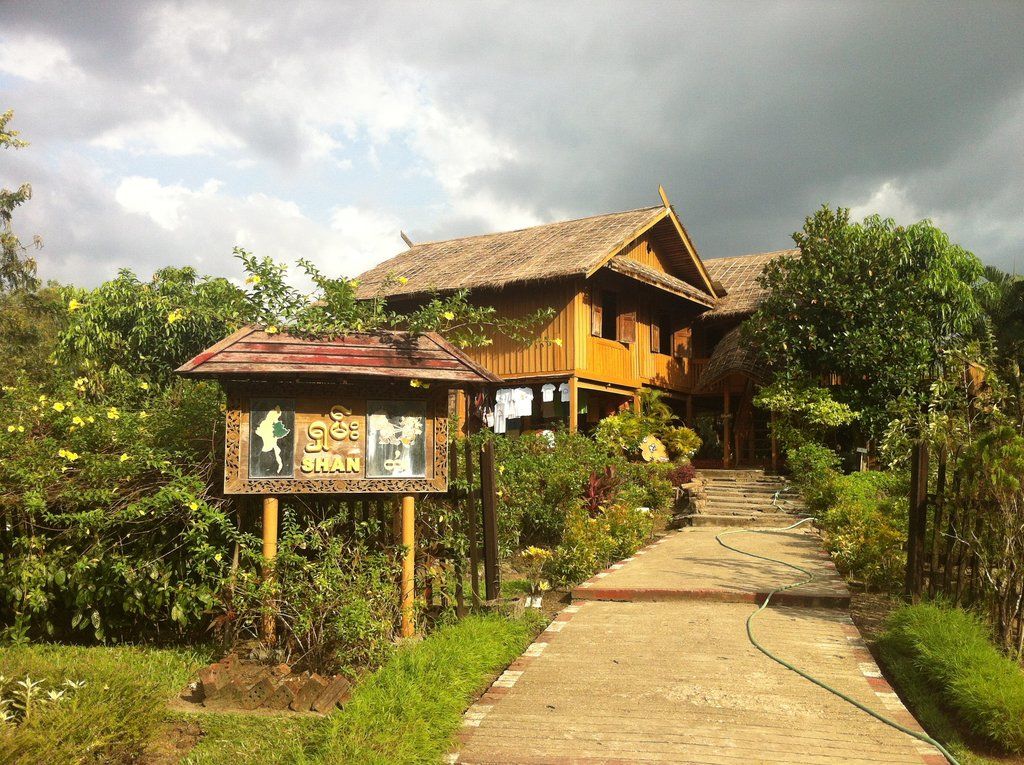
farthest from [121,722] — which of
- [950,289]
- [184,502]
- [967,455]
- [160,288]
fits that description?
[950,289]

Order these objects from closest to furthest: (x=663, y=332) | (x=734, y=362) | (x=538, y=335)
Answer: (x=538, y=335)
(x=734, y=362)
(x=663, y=332)

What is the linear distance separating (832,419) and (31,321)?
890 inches

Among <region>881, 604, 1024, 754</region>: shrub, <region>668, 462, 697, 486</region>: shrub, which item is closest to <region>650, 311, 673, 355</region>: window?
<region>668, 462, 697, 486</region>: shrub

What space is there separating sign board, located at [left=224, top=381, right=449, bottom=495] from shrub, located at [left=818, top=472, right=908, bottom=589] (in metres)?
5.09

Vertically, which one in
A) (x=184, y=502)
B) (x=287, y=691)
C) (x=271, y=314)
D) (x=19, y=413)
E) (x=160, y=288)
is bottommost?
(x=287, y=691)

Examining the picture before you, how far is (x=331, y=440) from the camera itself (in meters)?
7.07

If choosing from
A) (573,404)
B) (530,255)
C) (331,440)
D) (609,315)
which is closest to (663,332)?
(609,315)

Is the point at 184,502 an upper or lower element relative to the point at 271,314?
lower

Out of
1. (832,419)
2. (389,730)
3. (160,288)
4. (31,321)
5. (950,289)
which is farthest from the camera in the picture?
(31,321)

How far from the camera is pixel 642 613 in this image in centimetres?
812

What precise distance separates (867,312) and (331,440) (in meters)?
14.8

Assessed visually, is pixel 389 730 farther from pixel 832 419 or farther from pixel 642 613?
pixel 832 419

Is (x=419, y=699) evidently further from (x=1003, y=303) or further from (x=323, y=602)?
(x=1003, y=303)

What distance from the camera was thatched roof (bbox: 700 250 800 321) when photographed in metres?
22.3
